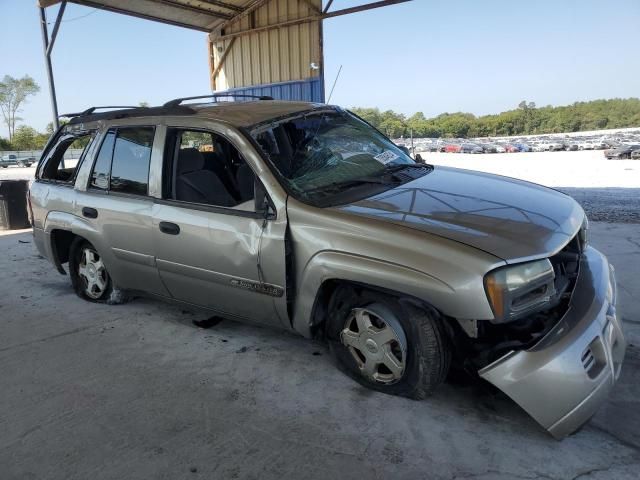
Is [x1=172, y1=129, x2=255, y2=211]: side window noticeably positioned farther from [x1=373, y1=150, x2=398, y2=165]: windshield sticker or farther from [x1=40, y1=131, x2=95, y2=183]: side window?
[x1=40, y1=131, x2=95, y2=183]: side window

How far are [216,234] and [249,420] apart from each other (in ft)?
3.82

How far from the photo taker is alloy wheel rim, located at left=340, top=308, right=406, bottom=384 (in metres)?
2.66

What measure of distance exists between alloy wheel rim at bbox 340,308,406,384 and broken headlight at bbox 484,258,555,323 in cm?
58

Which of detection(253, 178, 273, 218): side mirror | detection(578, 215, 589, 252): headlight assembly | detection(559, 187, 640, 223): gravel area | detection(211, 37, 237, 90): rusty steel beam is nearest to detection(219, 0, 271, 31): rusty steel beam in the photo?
detection(211, 37, 237, 90): rusty steel beam

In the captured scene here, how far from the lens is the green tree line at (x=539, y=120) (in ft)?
238

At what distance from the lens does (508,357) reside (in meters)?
2.25

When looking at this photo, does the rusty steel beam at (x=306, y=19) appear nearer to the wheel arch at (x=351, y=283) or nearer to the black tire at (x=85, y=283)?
the black tire at (x=85, y=283)

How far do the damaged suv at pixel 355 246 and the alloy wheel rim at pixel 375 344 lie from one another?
0.04 feet

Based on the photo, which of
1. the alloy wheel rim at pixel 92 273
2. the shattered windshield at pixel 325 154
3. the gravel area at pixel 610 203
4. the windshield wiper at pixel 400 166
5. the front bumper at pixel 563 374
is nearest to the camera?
the front bumper at pixel 563 374

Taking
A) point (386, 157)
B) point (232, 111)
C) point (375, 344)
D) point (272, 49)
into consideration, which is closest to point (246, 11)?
point (272, 49)

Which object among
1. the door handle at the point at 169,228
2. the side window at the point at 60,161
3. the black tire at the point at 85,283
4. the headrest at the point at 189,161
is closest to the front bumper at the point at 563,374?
the door handle at the point at 169,228

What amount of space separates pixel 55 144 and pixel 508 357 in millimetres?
4405

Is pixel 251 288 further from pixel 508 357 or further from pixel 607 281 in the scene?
pixel 607 281

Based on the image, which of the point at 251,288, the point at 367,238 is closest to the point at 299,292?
the point at 251,288
